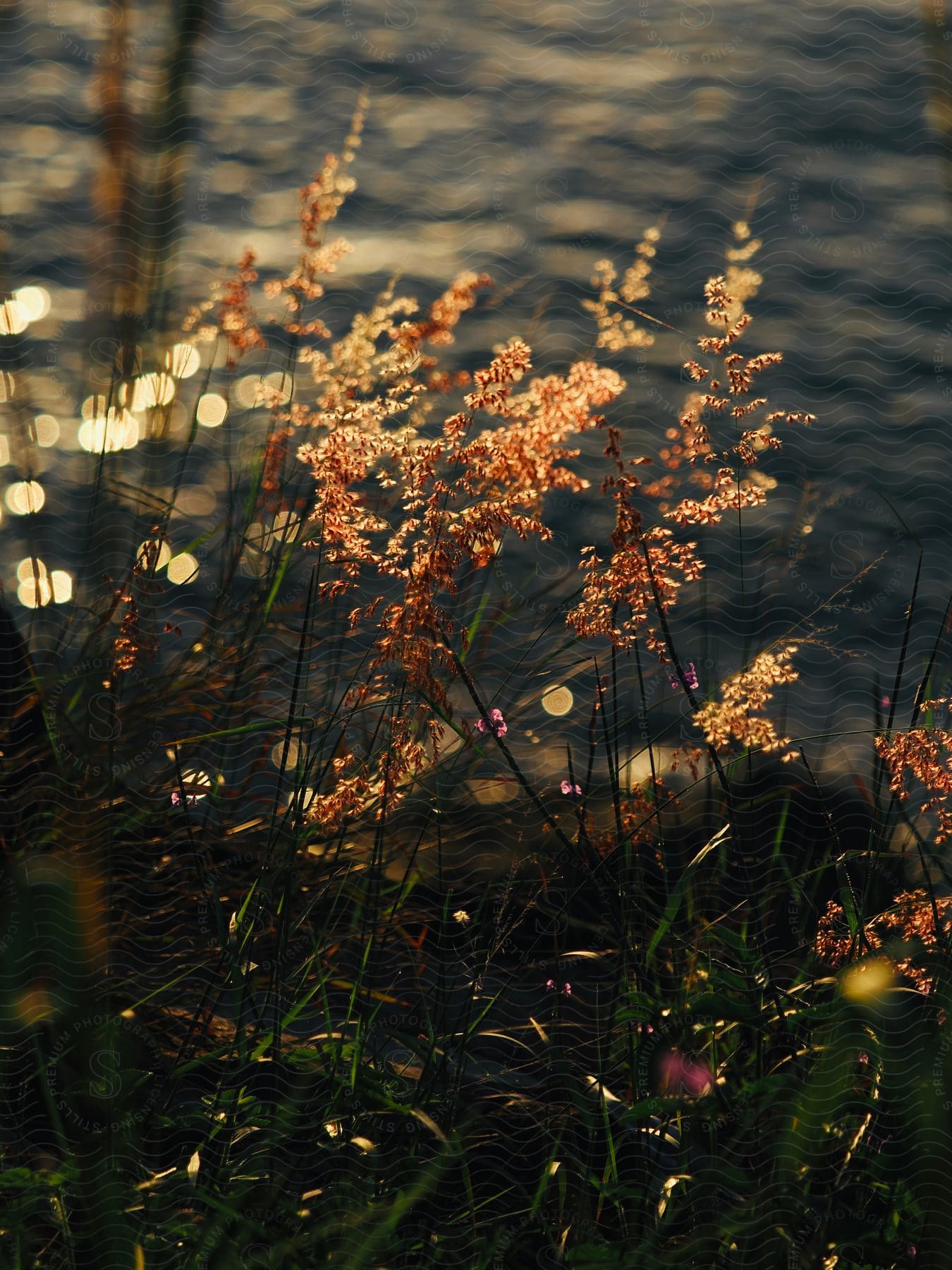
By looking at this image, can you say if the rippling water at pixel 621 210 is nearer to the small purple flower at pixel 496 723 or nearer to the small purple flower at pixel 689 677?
the small purple flower at pixel 689 677

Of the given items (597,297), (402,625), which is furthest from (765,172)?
(402,625)

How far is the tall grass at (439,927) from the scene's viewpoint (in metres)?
1.27

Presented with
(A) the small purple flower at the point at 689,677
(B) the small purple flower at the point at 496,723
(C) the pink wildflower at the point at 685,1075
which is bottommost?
(C) the pink wildflower at the point at 685,1075

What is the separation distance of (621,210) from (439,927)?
5.90 ft

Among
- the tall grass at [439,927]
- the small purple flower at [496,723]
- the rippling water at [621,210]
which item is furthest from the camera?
the rippling water at [621,210]

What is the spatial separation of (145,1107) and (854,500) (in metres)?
1.98

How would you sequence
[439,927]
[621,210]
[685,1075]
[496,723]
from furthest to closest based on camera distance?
[621,210] → [439,927] → [496,723] → [685,1075]

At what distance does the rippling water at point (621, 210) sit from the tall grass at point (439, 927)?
0.98 feet

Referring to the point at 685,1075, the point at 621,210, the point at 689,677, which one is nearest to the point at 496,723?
the point at 689,677

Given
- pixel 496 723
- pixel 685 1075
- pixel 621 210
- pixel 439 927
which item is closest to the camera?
pixel 685 1075

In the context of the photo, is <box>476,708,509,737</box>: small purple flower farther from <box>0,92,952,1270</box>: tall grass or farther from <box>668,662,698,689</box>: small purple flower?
<box>668,662,698,689</box>: small purple flower

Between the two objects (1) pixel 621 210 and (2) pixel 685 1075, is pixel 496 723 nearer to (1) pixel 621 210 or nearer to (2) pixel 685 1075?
(2) pixel 685 1075

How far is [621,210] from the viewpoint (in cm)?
274

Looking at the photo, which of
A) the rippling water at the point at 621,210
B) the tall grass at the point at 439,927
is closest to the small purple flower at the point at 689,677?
the tall grass at the point at 439,927
